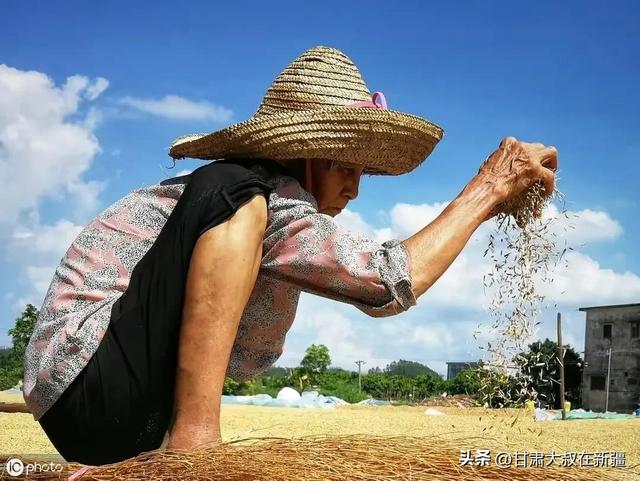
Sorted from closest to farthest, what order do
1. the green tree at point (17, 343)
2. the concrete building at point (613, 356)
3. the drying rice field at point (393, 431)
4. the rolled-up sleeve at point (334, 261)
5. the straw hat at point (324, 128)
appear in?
the rolled-up sleeve at point (334, 261) < the straw hat at point (324, 128) < the drying rice field at point (393, 431) < the green tree at point (17, 343) < the concrete building at point (613, 356)

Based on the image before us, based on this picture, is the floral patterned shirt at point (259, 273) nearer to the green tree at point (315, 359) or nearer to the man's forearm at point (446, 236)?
the man's forearm at point (446, 236)

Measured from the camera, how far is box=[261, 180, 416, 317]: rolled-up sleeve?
1965 mm

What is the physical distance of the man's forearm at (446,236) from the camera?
2.01 metres

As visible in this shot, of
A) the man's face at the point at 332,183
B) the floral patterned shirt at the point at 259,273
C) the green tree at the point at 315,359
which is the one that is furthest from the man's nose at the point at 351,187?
the green tree at the point at 315,359

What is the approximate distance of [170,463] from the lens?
1.62 metres

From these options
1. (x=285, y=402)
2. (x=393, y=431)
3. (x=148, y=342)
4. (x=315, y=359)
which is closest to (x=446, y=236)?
(x=148, y=342)

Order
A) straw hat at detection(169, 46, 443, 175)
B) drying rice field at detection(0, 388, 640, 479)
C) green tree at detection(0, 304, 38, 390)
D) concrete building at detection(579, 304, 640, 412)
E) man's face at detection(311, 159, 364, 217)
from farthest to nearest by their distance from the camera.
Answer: concrete building at detection(579, 304, 640, 412)
green tree at detection(0, 304, 38, 390)
drying rice field at detection(0, 388, 640, 479)
man's face at detection(311, 159, 364, 217)
straw hat at detection(169, 46, 443, 175)

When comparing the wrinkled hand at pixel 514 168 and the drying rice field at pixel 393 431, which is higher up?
the wrinkled hand at pixel 514 168

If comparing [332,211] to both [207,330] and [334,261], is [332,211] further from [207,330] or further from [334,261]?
[207,330]

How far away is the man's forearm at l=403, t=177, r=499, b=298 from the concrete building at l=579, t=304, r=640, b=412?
28888mm

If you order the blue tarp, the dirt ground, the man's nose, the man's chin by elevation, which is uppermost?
the man's nose

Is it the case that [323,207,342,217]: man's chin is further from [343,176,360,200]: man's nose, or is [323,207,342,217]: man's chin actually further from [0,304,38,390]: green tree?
[0,304,38,390]: green tree

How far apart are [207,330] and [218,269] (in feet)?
0.49

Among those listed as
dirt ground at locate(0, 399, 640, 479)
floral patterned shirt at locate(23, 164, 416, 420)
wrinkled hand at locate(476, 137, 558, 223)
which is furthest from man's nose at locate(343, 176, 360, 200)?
dirt ground at locate(0, 399, 640, 479)
